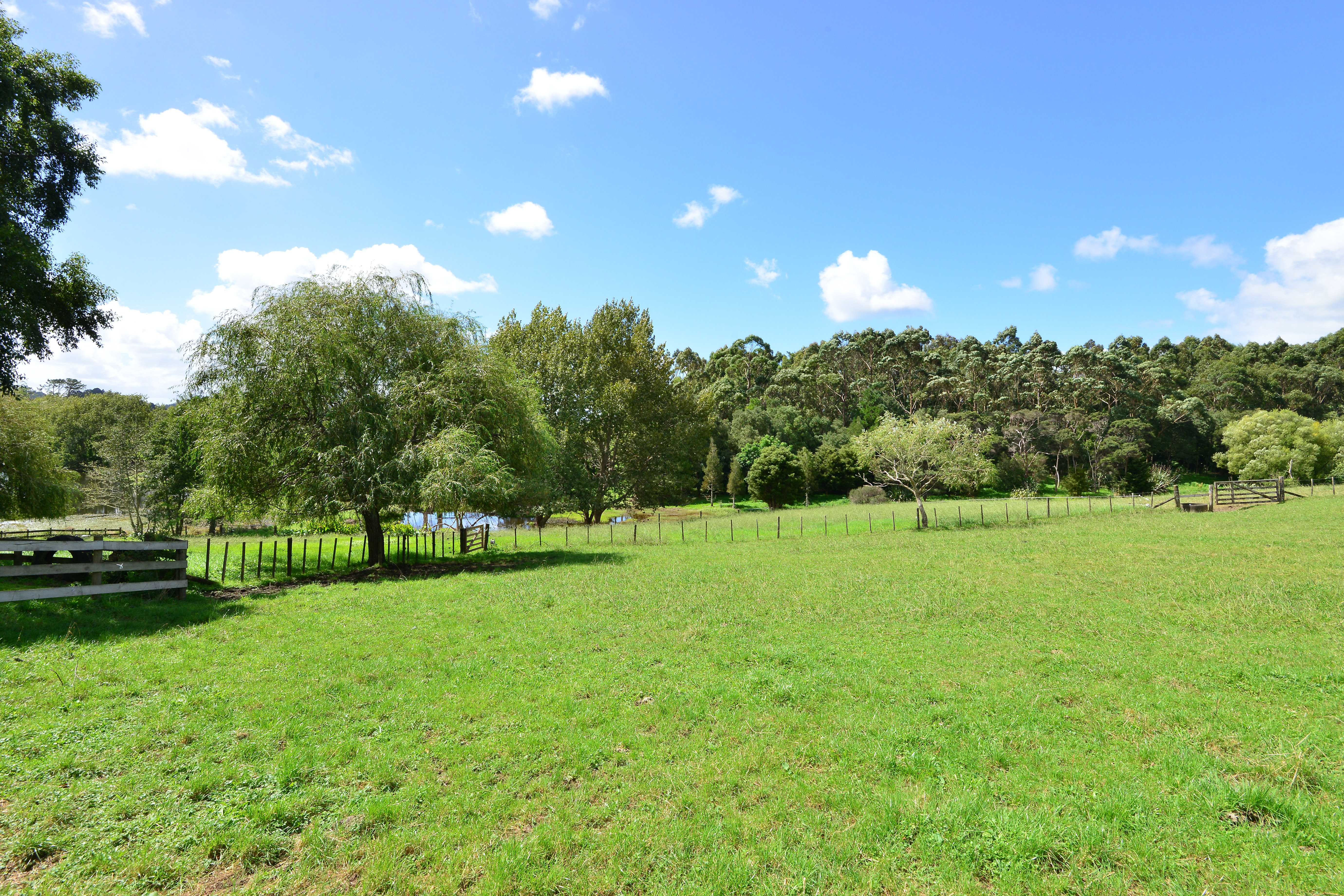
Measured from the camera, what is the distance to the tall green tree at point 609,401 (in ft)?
161

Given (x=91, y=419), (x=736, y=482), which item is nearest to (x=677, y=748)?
(x=736, y=482)

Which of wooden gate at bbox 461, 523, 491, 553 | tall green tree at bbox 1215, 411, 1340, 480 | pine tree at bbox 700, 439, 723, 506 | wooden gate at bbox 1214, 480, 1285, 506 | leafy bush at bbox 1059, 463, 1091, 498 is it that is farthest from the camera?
pine tree at bbox 700, 439, 723, 506

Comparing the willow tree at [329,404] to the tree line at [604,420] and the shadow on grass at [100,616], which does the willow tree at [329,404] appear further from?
the shadow on grass at [100,616]

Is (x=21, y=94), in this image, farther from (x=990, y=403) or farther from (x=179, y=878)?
(x=990, y=403)

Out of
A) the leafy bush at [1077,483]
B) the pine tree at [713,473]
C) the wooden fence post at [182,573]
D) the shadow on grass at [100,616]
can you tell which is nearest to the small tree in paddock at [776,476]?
the pine tree at [713,473]

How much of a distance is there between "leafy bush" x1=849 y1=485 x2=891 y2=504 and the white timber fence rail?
181ft

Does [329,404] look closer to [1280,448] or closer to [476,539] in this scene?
[476,539]

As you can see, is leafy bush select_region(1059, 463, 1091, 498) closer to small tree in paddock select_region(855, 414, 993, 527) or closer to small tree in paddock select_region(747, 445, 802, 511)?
small tree in paddock select_region(747, 445, 802, 511)

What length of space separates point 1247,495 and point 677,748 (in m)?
50.4

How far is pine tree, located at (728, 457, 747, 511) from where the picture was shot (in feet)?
225

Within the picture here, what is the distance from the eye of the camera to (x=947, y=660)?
10.2 m

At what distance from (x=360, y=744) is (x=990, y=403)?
9132 centimetres

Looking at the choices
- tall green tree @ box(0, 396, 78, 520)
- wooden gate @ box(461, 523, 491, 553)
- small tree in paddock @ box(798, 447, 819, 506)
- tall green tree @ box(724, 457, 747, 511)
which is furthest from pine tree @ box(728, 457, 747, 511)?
tall green tree @ box(0, 396, 78, 520)

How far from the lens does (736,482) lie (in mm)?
69562
